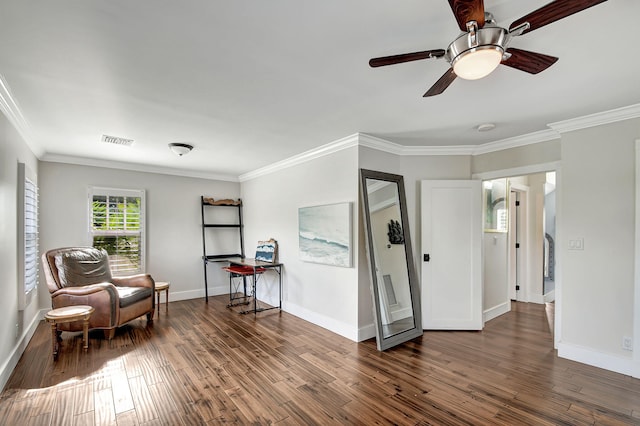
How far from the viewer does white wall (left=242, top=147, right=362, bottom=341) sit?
3.77m

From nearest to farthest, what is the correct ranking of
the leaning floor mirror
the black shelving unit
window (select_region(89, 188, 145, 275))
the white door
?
the leaning floor mirror, the white door, window (select_region(89, 188, 145, 275)), the black shelving unit

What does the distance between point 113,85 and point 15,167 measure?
1.75m

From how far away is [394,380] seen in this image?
272cm

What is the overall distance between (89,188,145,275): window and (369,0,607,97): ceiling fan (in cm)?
501

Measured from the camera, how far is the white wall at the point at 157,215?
4621 mm

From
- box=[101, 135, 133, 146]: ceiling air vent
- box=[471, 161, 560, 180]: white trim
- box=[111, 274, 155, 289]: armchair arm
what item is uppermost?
box=[101, 135, 133, 146]: ceiling air vent

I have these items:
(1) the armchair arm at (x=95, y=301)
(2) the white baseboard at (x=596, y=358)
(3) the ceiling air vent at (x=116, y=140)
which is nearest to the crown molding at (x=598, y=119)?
(2) the white baseboard at (x=596, y=358)

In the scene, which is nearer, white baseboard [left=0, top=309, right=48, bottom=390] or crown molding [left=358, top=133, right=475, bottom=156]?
white baseboard [left=0, top=309, right=48, bottom=390]

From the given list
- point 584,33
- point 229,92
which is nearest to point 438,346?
point 584,33

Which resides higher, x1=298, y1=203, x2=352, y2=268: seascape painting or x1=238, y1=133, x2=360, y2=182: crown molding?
x1=238, y1=133, x2=360, y2=182: crown molding

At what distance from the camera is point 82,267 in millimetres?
4156

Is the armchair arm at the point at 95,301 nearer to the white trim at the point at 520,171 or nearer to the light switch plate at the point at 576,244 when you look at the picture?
the white trim at the point at 520,171

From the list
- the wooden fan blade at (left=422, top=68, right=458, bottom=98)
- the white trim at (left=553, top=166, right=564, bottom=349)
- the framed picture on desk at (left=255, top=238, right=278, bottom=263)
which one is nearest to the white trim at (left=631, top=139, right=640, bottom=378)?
the white trim at (left=553, top=166, right=564, bottom=349)

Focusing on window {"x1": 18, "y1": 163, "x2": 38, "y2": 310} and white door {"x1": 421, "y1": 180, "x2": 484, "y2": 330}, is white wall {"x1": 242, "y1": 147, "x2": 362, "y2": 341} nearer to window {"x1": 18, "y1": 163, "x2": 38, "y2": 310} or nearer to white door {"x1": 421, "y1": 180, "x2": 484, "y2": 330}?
white door {"x1": 421, "y1": 180, "x2": 484, "y2": 330}
